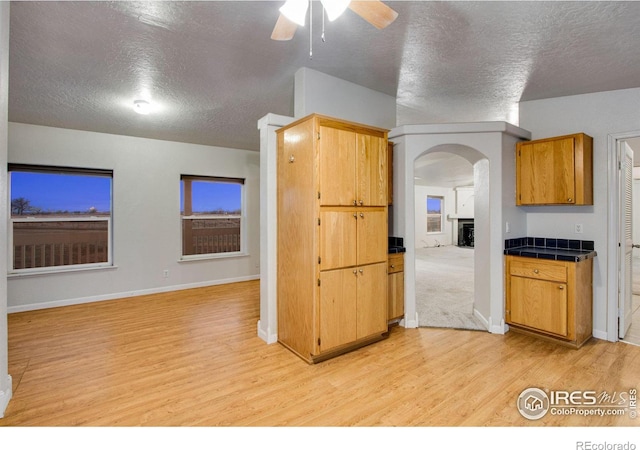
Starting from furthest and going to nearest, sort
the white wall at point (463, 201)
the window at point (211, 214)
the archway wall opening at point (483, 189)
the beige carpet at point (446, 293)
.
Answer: the white wall at point (463, 201)
the window at point (211, 214)
the beige carpet at point (446, 293)
the archway wall opening at point (483, 189)

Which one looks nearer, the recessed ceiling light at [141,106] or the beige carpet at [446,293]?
the recessed ceiling light at [141,106]

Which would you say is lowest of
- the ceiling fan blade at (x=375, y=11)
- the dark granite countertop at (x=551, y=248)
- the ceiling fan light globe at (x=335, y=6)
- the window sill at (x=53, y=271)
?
the window sill at (x=53, y=271)

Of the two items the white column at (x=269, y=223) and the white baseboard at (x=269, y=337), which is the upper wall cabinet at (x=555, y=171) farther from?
the white baseboard at (x=269, y=337)

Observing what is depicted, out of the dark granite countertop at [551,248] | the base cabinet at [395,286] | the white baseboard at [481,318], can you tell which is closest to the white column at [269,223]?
the base cabinet at [395,286]

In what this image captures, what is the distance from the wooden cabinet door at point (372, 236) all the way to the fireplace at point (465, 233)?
982 centimetres

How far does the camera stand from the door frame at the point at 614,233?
3.19 meters

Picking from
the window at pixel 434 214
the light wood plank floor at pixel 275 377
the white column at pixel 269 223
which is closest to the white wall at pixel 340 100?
the white column at pixel 269 223

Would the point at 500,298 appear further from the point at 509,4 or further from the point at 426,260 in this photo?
the point at 426,260

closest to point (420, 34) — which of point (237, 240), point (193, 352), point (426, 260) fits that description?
point (193, 352)

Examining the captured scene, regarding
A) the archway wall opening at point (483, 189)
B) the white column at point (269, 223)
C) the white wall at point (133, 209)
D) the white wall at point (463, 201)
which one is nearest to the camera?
the white column at point (269, 223)

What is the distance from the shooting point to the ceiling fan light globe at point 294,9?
1.59 meters

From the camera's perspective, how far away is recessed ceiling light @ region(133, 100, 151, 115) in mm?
3609

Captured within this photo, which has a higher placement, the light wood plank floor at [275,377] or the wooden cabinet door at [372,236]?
the wooden cabinet door at [372,236]
